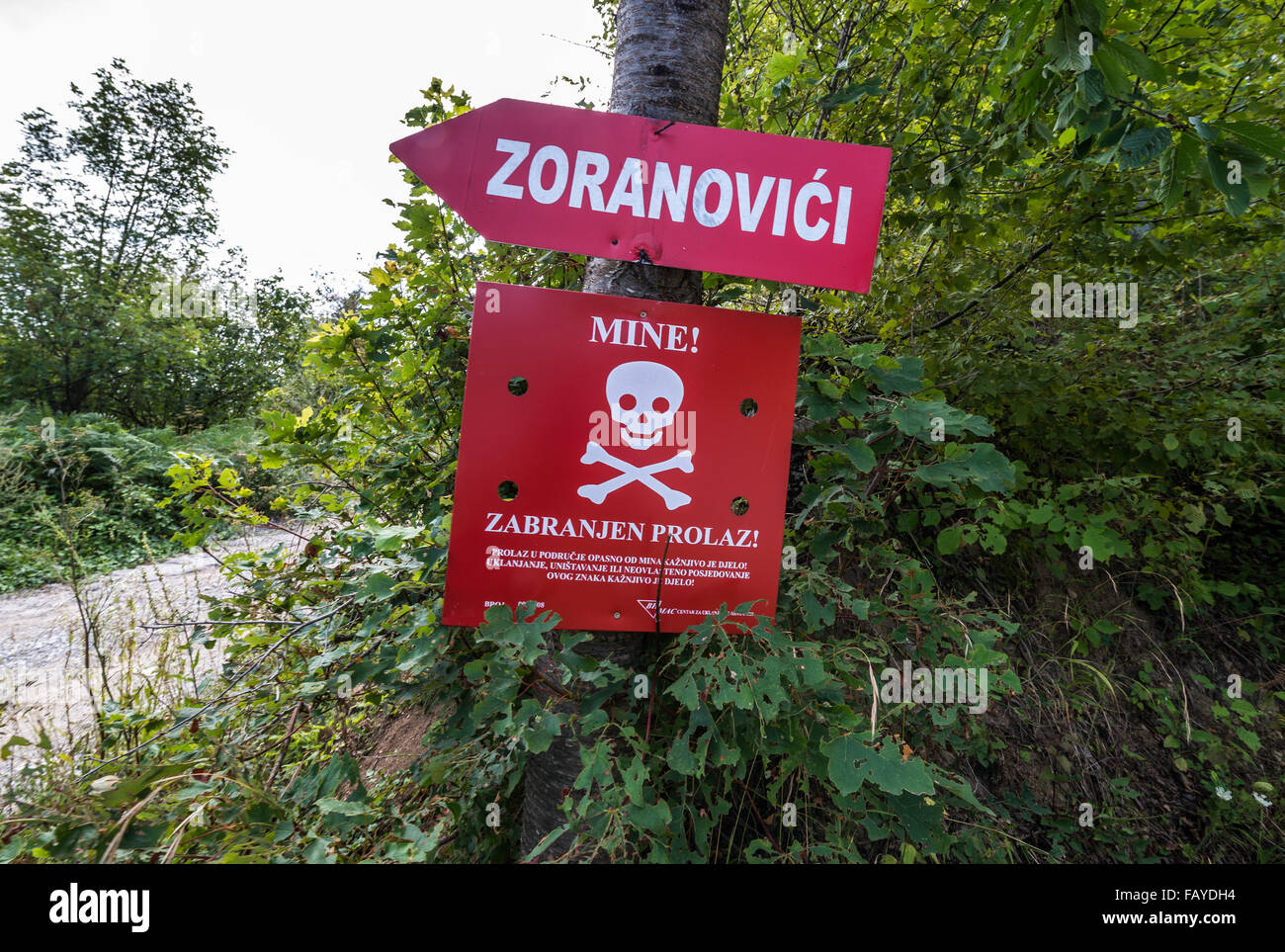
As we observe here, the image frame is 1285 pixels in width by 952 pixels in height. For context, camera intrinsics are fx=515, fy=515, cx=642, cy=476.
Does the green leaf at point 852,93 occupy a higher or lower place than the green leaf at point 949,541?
higher

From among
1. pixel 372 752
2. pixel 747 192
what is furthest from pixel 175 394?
pixel 747 192

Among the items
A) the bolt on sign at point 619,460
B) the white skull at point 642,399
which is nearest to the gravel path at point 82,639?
the bolt on sign at point 619,460

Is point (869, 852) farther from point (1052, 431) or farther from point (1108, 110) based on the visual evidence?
point (1108, 110)

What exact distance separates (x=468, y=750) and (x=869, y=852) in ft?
5.14

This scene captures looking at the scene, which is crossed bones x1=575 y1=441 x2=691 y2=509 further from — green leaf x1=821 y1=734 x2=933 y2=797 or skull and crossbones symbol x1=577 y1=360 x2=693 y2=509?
green leaf x1=821 y1=734 x2=933 y2=797

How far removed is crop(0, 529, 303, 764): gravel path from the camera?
2.41m

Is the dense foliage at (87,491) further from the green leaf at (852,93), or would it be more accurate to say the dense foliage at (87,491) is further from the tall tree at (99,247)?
the green leaf at (852,93)

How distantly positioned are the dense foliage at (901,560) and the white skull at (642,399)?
370mm

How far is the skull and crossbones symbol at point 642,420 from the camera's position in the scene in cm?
129

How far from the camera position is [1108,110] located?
1261 millimetres

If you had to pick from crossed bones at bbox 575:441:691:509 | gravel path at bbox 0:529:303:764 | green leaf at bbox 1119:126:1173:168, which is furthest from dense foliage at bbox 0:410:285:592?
green leaf at bbox 1119:126:1173:168

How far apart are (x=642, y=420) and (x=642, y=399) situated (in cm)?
5
